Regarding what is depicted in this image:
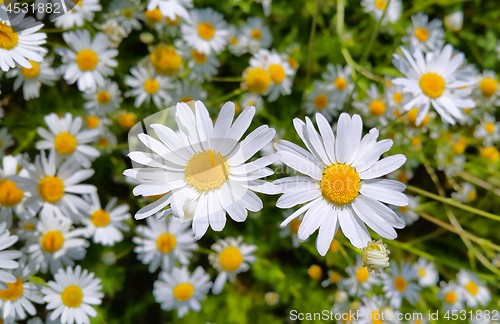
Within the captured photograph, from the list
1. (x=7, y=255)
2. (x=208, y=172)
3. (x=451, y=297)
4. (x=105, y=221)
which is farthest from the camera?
(x=451, y=297)

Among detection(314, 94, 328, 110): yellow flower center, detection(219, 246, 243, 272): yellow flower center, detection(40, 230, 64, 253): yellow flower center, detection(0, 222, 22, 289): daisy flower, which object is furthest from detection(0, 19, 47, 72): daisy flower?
detection(314, 94, 328, 110): yellow flower center

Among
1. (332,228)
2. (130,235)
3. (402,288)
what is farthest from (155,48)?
(402,288)

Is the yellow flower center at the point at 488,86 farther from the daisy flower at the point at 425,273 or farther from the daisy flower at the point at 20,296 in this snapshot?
the daisy flower at the point at 20,296

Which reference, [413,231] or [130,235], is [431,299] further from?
[130,235]

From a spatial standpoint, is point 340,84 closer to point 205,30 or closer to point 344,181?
point 205,30

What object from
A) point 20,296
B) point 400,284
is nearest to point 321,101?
point 400,284

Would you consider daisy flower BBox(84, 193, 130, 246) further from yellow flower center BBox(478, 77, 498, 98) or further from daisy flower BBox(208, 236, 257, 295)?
yellow flower center BBox(478, 77, 498, 98)
